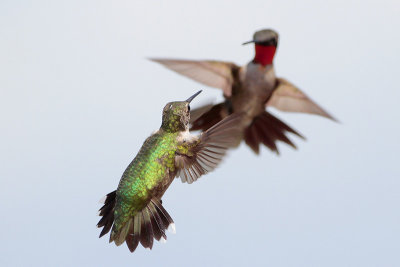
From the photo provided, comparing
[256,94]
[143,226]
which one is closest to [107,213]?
[143,226]

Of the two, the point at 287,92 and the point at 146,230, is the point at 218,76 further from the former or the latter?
the point at 146,230

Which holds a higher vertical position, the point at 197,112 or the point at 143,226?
the point at 197,112

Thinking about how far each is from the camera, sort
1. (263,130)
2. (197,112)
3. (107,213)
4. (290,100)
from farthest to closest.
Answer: (263,130), (290,100), (197,112), (107,213)

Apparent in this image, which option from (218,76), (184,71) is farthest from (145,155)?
(218,76)

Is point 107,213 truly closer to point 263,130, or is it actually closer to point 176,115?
point 176,115

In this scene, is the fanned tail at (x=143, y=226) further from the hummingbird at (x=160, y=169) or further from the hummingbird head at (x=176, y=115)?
the hummingbird head at (x=176, y=115)

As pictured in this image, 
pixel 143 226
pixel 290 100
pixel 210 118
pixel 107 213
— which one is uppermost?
pixel 210 118

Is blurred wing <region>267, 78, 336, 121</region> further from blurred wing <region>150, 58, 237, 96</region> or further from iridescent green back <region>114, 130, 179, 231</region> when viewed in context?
iridescent green back <region>114, 130, 179, 231</region>

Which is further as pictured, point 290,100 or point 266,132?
point 266,132
